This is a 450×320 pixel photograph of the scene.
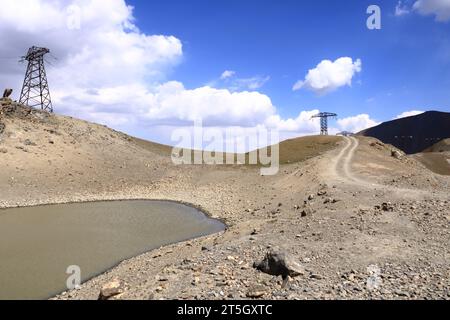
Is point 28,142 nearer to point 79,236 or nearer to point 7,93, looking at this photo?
point 7,93

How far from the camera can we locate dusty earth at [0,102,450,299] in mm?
11969

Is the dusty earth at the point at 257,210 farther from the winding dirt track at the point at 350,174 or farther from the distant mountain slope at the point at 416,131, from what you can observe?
the distant mountain slope at the point at 416,131

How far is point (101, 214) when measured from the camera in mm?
30016

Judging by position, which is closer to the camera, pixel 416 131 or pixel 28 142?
pixel 28 142

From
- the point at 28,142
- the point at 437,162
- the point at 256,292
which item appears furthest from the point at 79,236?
the point at 437,162

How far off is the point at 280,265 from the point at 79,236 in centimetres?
1468

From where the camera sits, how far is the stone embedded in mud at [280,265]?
12.3 meters

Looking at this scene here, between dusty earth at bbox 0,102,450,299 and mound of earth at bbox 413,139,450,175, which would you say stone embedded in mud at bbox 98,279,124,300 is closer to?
dusty earth at bbox 0,102,450,299

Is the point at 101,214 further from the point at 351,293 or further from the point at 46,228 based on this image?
the point at 351,293

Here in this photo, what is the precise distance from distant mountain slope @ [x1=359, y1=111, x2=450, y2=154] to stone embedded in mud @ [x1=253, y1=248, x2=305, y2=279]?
153 metres

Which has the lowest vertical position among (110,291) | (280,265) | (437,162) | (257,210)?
(110,291)

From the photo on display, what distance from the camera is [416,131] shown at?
6614 inches

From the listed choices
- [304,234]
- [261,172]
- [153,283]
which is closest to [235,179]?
[261,172]

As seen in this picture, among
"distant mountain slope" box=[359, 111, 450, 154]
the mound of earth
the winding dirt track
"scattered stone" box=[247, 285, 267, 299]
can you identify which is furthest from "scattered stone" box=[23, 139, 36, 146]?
"distant mountain slope" box=[359, 111, 450, 154]
